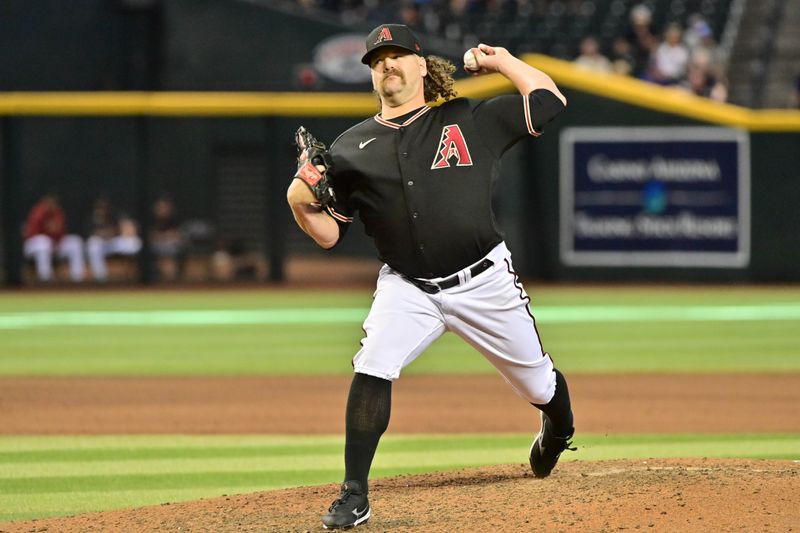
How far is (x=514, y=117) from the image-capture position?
5129 millimetres

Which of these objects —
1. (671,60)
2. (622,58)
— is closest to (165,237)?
(622,58)

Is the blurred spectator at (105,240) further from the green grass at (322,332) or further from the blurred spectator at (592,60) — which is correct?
the blurred spectator at (592,60)

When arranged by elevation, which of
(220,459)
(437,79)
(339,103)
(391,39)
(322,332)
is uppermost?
(339,103)

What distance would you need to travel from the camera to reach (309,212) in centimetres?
496

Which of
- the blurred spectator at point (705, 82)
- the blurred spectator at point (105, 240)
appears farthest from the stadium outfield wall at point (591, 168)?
the blurred spectator at point (705, 82)

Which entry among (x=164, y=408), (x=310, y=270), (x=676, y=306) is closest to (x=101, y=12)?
(x=310, y=270)

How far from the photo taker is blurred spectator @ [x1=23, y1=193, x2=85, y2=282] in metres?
18.6

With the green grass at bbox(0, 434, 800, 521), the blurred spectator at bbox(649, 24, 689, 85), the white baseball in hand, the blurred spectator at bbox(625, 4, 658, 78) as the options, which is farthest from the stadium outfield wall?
the white baseball in hand

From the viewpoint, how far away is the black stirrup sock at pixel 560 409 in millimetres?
5441

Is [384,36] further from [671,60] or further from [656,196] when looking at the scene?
[671,60]

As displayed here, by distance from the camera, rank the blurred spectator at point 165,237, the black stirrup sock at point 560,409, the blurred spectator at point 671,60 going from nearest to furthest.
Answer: the black stirrup sock at point 560,409 → the blurred spectator at point 165,237 → the blurred spectator at point 671,60

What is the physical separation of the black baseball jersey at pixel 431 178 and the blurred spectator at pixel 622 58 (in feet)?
51.7

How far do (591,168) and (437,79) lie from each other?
1359 cm

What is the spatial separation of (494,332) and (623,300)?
11.8 meters
